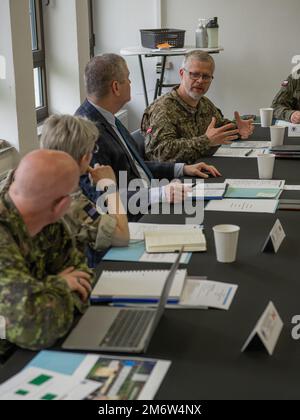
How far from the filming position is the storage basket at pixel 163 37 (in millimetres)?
5527

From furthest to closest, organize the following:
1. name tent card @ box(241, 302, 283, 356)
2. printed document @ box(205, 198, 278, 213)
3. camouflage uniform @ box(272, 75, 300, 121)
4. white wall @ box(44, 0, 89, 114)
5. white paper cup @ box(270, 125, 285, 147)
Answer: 1. white wall @ box(44, 0, 89, 114)
2. camouflage uniform @ box(272, 75, 300, 121)
3. white paper cup @ box(270, 125, 285, 147)
4. printed document @ box(205, 198, 278, 213)
5. name tent card @ box(241, 302, 283, 356)

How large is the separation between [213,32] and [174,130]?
8.14 feet

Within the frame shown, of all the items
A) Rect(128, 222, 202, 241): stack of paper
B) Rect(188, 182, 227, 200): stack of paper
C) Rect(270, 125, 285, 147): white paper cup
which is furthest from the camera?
Rect(270, 125, 285, 147): white paper cup

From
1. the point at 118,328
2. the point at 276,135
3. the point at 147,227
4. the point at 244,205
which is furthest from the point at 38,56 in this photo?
the point at 118,328

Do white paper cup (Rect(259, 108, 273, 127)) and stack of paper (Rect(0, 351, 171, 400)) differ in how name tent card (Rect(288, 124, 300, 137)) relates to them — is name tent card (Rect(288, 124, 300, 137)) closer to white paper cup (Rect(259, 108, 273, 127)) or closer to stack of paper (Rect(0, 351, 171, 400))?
white paper cup (Rect(259, 108, 273, 127))

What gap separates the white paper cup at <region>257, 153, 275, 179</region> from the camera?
3.06 meters

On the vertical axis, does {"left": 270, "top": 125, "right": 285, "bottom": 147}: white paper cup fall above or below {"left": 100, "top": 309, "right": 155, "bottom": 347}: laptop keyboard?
above

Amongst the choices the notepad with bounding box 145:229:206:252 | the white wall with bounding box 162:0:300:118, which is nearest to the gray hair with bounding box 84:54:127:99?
the notepad with bounding box 145:229:206:252

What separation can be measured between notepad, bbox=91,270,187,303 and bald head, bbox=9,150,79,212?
315 mm

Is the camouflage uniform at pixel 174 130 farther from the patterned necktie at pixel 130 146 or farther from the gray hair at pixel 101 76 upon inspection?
the gray hair at pixel 101 76

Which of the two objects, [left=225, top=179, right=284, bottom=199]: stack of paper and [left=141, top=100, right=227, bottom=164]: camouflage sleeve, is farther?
[left=141, top=100, right=227, bottom=164]: camouflage sleeve

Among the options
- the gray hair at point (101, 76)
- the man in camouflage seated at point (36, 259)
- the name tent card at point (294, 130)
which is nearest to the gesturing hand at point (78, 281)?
the man in camouflage seated at point (36, 259)

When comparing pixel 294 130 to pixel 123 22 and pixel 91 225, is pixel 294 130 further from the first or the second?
pixel 123 22
